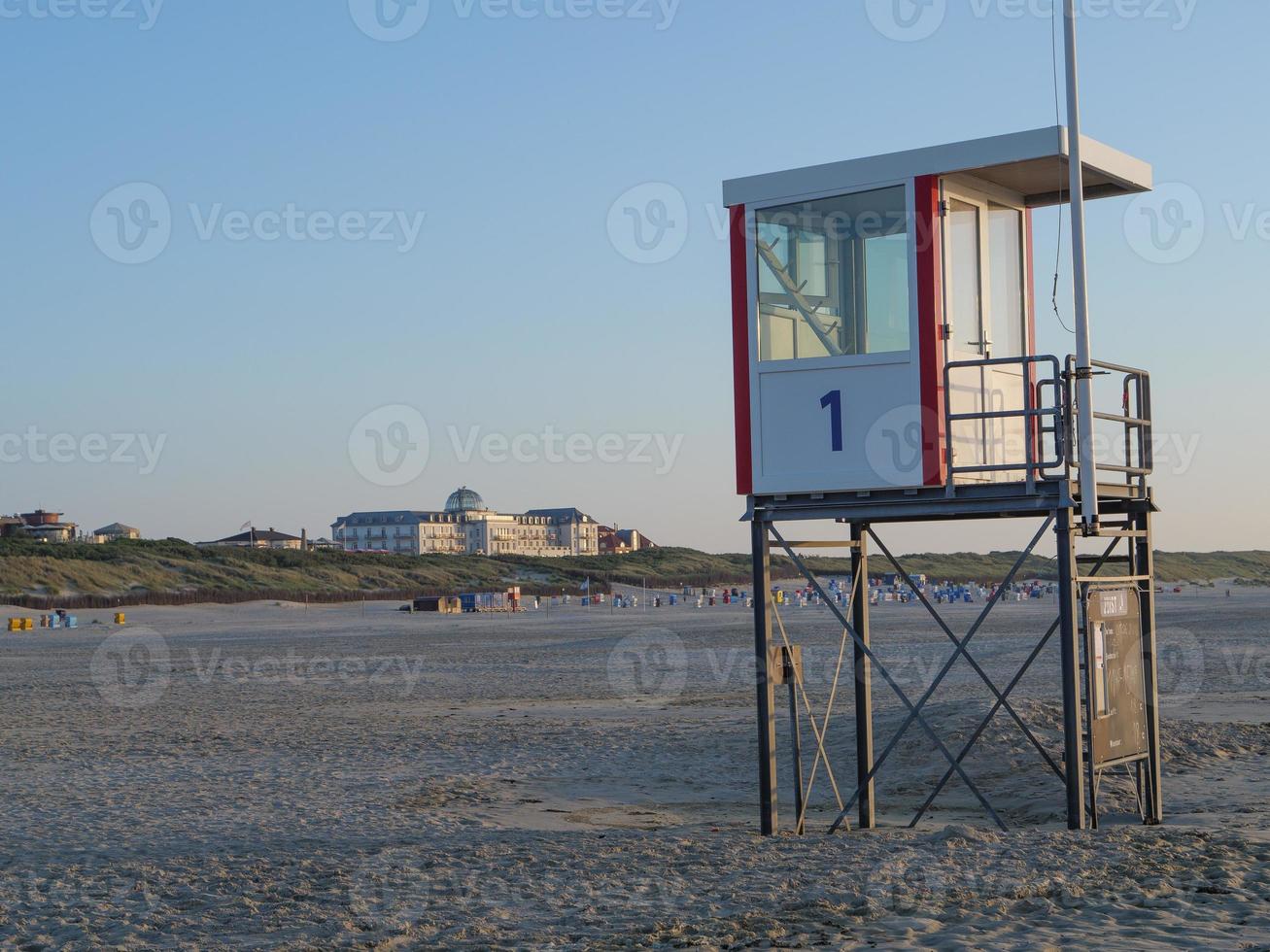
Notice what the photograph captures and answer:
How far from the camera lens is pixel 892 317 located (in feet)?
36.3

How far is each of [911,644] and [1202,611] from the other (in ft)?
89.1

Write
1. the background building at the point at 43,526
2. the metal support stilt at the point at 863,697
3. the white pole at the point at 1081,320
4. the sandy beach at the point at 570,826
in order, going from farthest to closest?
the background building at the point at 43,526 < the metal support stilt at the point at 863,697 < the white pole at the point at 1081,320 < the sandy beach at the point at 570,826

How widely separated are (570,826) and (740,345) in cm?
486

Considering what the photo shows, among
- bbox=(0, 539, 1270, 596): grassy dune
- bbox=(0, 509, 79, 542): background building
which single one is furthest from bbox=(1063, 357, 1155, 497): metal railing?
bbox=(0, 509, 79, 542): background building

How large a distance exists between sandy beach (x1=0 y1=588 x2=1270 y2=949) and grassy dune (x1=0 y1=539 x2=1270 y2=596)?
5325cm

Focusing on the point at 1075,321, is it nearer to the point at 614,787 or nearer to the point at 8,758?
the point at 614,787
